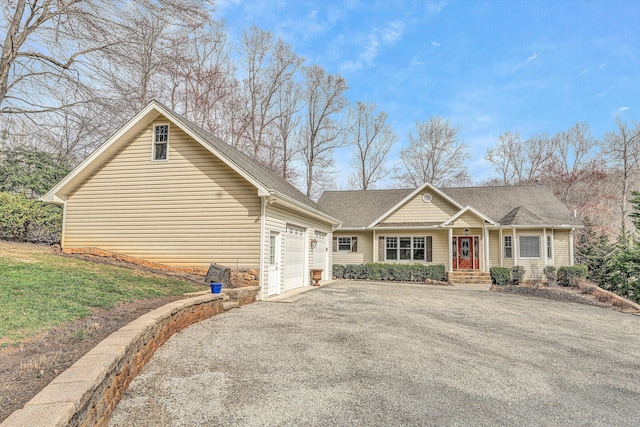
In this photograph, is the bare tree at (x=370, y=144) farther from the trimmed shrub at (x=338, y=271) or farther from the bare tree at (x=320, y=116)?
the trimmed shrub at (x=338, y=271)

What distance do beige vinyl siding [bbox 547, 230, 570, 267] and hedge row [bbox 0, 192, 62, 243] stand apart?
22.9m

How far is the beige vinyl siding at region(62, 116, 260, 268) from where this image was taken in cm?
1058

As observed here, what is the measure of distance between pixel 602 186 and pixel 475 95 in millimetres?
20293

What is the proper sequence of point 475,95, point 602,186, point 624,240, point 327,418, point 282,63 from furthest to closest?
1. point 602,186
2. point 282,63
3. point 475,95
4. point 624,240
5. point 327,418

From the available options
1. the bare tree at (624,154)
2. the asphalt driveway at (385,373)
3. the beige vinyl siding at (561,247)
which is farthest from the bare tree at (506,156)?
the asphalt driveway at (385,373)

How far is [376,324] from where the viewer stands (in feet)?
24.6

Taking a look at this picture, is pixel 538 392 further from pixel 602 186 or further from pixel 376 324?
pixel 602 186

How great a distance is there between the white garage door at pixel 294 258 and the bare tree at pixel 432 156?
2171cm

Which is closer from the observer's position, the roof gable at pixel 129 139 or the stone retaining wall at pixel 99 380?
the stone retaining wall at pixel 99 380

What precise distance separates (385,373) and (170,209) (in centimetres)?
870

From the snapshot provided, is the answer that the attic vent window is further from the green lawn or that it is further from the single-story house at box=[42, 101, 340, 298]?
the green lawn

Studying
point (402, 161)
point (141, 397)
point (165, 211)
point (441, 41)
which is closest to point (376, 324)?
point (141, 397)

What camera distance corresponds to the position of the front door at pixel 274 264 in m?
10.9

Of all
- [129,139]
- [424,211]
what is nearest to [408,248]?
[424,211]
